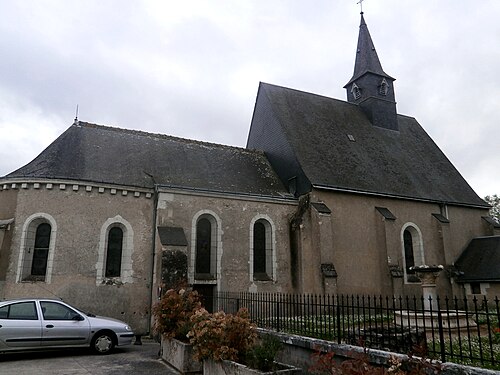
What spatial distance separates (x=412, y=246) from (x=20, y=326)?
16625 millimetres

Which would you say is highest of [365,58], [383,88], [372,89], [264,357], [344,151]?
[365,58]

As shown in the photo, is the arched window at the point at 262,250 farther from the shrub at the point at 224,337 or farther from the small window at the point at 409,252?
the shrub at the point at 224,337

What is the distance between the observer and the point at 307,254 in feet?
53.2

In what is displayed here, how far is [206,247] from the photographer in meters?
15.6

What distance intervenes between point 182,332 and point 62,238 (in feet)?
22.1

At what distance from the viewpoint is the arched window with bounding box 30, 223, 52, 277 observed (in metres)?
13.3

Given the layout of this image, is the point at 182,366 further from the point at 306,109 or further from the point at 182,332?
the point at 306,109

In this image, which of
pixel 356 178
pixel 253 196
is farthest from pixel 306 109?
pixel 253 196

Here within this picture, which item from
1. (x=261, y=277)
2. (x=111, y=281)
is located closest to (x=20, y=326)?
(x=111, y=281)

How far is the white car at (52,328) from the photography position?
9336 millimetres

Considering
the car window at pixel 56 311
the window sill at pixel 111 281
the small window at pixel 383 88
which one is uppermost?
the small window at pixel 383 88

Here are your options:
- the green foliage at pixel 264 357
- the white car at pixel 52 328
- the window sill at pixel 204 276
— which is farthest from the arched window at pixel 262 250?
the green foliage at pixel 264 357

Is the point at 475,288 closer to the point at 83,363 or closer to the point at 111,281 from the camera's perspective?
the point at 111,281

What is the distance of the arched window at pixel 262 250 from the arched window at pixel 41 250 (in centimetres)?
741
